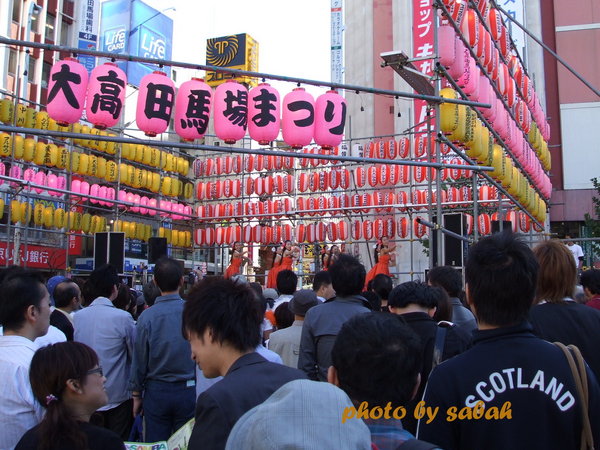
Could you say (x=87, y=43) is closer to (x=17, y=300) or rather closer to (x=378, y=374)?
(x=17, y=300)

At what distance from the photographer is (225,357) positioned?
7.36 ft

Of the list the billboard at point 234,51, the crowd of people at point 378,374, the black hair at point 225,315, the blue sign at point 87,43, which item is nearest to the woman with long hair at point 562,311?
the crowd of people at point 378,374

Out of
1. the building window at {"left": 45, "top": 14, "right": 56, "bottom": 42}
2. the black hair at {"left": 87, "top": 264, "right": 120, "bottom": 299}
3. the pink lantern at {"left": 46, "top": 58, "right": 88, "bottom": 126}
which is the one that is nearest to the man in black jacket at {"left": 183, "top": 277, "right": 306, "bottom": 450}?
the black hair at {"left": 87, "top": 264, "right": 120, "bottom": 299}

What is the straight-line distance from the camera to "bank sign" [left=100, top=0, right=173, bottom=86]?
110ft

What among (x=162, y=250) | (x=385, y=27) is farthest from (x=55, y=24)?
(x=162, y=250)

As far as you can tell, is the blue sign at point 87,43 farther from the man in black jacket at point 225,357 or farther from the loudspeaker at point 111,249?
the man in black jacket at point 225,357

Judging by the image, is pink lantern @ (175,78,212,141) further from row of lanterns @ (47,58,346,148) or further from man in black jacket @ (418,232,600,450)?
man in black jacket @ (418,232,600,450)

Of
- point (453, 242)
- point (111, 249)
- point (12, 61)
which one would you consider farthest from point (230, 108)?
point (12, 61)

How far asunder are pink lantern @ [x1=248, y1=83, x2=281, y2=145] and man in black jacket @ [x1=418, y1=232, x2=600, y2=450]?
9.81m

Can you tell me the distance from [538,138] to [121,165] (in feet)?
39.7

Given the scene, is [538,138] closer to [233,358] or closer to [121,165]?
[121,165]

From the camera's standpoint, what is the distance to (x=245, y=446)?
1.30 meters

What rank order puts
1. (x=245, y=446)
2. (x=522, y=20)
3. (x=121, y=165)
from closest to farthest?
(x=245, y=446), (x=121, y=165), (x=522, y=20)

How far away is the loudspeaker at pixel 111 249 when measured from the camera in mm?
12648
